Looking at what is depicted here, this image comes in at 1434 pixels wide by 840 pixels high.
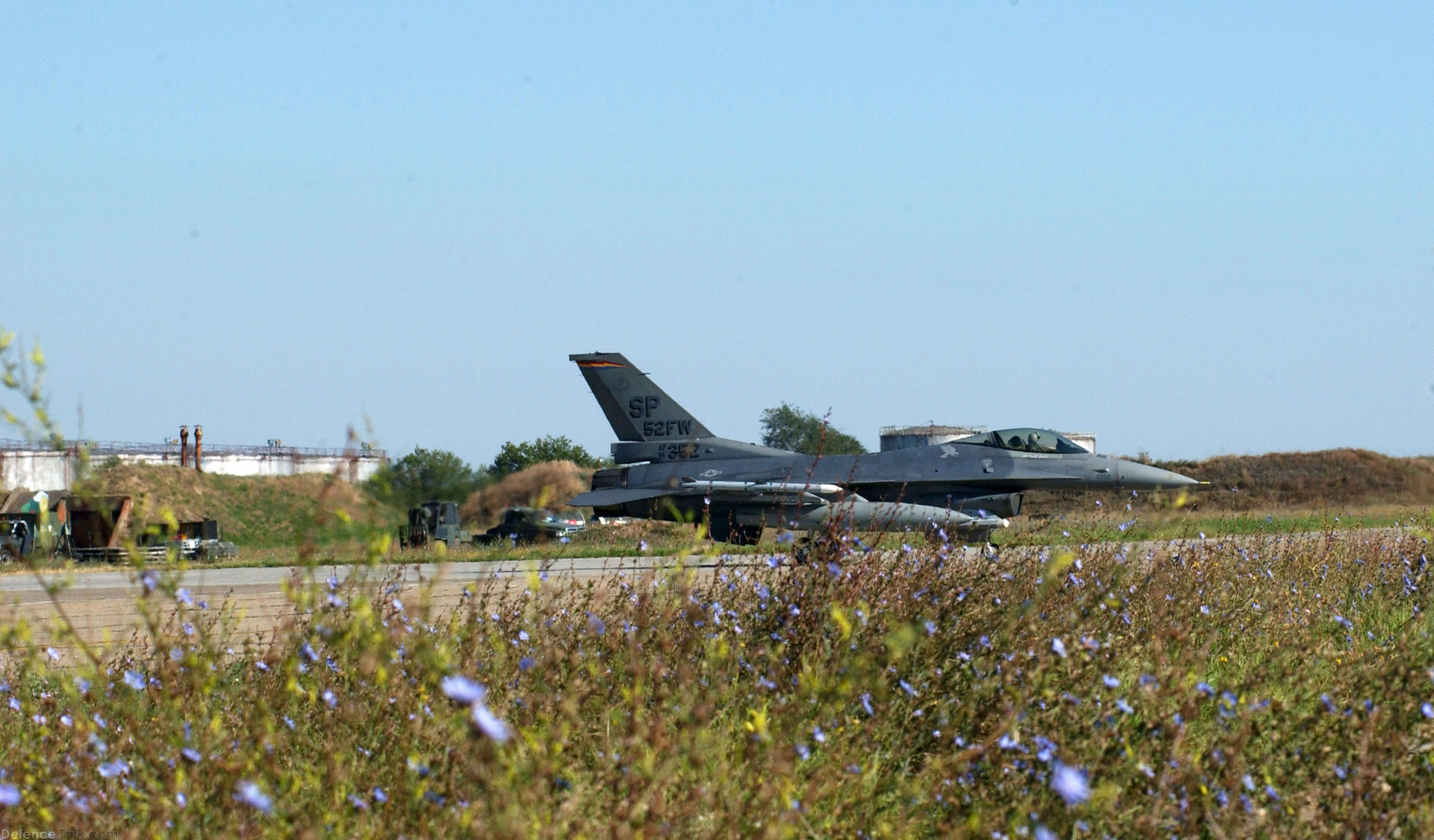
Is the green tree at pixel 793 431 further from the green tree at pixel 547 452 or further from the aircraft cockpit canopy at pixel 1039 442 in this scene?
the aircraft cockpit canopy at pixel 1039 442

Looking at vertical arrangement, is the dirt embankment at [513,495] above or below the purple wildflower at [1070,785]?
above

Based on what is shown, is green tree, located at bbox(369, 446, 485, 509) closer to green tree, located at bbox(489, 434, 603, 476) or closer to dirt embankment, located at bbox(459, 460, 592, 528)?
dirt embankment, located at bbox(459, 460, 592, 528)

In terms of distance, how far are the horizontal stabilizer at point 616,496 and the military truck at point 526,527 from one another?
1.30 m

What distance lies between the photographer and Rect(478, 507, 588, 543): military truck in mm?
29344

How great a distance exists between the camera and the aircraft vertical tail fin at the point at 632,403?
92.2 feet

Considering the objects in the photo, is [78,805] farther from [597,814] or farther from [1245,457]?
[1245,457]

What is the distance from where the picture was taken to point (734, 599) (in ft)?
20.9

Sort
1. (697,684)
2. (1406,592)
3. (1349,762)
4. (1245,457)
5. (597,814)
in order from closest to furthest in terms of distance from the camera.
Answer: (597,814), (1349,762), (697,684), (1406,592), (1245,457)

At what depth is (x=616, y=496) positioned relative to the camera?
26.8m

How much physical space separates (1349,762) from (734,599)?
306 centimetres

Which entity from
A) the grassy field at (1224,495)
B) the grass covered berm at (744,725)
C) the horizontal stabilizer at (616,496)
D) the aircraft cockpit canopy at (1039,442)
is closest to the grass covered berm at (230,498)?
the grassy field at (1224,495)

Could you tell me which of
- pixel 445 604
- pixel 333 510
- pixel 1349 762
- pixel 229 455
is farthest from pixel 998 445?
pixel 229 455

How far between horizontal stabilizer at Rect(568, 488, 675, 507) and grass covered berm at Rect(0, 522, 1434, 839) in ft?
65.9

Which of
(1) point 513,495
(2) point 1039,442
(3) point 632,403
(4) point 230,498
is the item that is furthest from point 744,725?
(4) point 230,498
